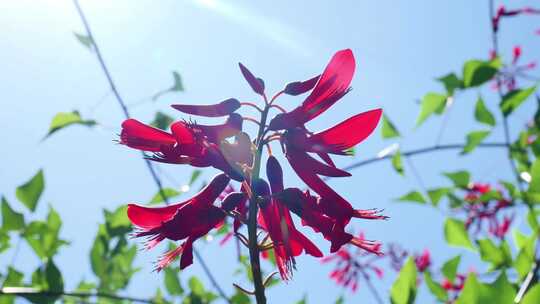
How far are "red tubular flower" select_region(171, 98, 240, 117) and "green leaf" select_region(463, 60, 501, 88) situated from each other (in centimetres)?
101

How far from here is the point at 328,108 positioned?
647mm

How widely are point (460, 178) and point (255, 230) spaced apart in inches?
52.3

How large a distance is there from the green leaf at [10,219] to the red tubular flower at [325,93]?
91 centimetres

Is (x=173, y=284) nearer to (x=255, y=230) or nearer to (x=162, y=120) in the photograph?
(x=162, y=120)

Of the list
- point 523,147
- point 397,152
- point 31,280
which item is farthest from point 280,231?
point 523,147

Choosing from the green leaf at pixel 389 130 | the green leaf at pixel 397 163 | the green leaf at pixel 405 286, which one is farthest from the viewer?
the green leaf at pixel 389 130

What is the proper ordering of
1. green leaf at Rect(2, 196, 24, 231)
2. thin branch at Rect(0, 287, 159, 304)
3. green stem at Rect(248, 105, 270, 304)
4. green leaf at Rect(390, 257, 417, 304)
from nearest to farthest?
green stem at Rect(248, 105, 270, 304) < green leaf at Rect(390, 257, 417, 304) < thin branch at Rect(0, 287, 159, 304) < green leaf at Rect(2, 196, 24, 231)

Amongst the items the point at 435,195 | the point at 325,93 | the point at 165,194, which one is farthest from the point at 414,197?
the point at 325,93

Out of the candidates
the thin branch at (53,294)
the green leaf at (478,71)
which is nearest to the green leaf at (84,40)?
the thin branch at (53,294)

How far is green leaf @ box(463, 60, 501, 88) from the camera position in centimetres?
150

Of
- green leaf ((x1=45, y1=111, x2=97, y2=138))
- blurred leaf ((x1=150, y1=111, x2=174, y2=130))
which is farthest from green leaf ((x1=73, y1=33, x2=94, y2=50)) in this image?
blurred leaf ((x1=150, y1=111, x2=174, y2=130))

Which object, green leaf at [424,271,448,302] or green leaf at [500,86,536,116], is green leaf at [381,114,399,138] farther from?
green leaf at [424,271,448,302]

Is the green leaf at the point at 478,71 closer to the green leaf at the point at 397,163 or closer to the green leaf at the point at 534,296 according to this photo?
the green leaf at the point at 397,163

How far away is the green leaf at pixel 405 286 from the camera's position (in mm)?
947
